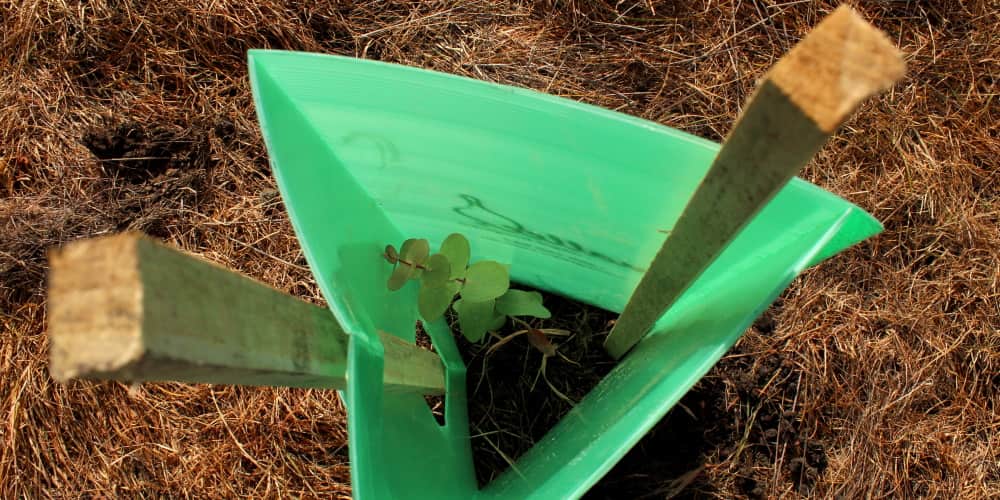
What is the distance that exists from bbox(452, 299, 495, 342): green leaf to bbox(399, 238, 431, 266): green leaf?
15 cm

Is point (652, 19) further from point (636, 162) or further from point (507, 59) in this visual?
point (636, 162)

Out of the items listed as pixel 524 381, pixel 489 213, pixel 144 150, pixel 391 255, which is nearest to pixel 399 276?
pixel 391 255

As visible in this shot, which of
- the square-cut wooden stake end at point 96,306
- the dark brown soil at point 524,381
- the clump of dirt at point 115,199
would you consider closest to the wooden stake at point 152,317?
the square-cut wooden stake end at point 96,306

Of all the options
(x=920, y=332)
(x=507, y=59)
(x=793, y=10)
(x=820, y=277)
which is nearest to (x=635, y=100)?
(x=507, y=59)

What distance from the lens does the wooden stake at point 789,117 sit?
38 centimetres

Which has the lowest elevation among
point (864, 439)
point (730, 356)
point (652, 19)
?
point (864, 439)

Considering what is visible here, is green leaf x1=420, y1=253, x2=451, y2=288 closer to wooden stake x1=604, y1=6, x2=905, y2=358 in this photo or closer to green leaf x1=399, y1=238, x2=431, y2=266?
green leaf x1=399, y1=238, x2=431, y2=266

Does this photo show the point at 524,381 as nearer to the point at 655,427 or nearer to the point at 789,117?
the point at 655,427

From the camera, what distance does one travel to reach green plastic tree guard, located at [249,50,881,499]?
2.21 feet

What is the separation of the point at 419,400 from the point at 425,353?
10 centimetres

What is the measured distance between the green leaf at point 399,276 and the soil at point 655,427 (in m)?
0.46

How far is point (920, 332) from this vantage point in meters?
1.47

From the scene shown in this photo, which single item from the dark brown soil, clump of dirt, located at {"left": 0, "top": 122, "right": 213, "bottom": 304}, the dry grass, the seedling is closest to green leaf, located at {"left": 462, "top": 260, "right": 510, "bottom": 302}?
the seedling

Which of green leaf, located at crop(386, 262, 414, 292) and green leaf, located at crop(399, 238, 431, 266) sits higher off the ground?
green leaf, located at crop(399, 238, 431, 266)
